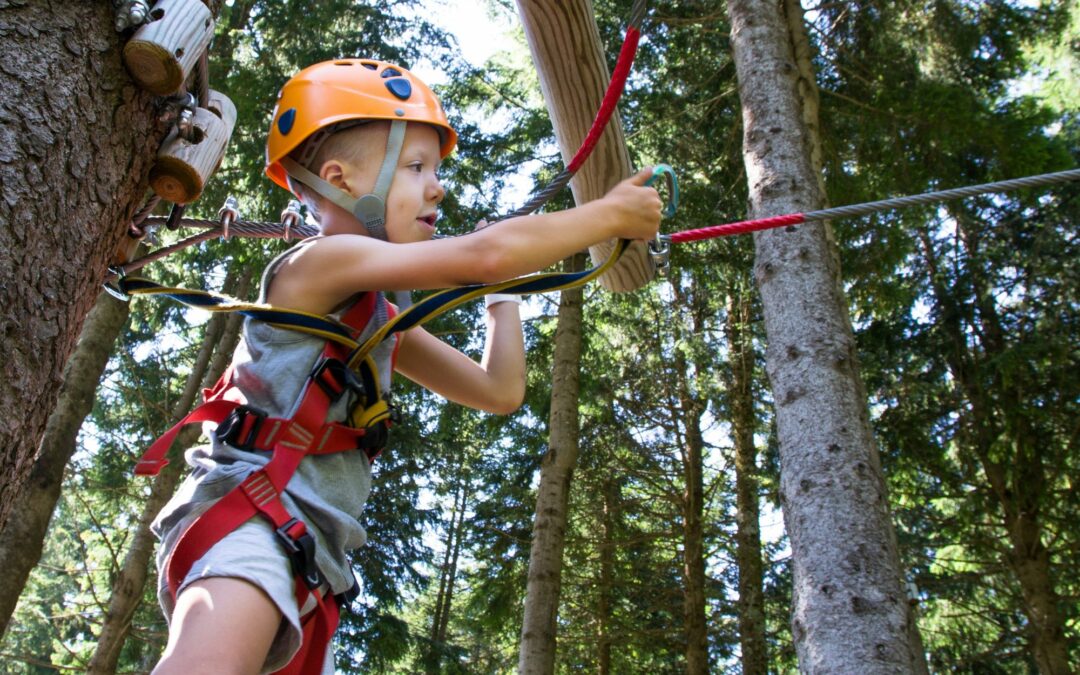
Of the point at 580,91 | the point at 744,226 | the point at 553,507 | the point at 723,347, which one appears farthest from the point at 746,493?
the point at 744,226

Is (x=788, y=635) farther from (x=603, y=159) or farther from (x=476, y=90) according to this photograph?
(x=603, y=159)

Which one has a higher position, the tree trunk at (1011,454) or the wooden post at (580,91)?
the tree trunk at (1011,454)

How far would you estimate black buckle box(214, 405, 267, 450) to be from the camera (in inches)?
66.4

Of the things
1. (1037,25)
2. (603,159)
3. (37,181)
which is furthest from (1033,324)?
(37,181)

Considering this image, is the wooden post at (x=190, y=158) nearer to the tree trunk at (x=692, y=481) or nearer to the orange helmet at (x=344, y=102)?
the orange helmet at (x=344, y=102)

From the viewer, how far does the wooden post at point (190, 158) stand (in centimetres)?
188

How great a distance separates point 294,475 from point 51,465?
5.21 m

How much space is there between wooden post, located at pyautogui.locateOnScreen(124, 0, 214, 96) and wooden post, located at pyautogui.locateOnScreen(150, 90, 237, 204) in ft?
0.40

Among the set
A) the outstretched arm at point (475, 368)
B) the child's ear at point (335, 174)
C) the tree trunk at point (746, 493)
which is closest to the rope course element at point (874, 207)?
the outstretched arm at point (475, 368)

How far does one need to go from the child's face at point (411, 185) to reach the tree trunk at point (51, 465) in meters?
4.57

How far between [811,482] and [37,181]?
3370 mm

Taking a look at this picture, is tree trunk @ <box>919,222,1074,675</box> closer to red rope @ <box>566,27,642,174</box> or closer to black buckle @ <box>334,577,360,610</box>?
red rope @ <box>566,27,642,174</box>

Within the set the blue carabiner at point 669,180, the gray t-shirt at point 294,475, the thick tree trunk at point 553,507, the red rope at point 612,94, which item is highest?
the thick tree trunk at point 553,507

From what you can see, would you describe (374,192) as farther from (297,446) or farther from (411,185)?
(297,446)
